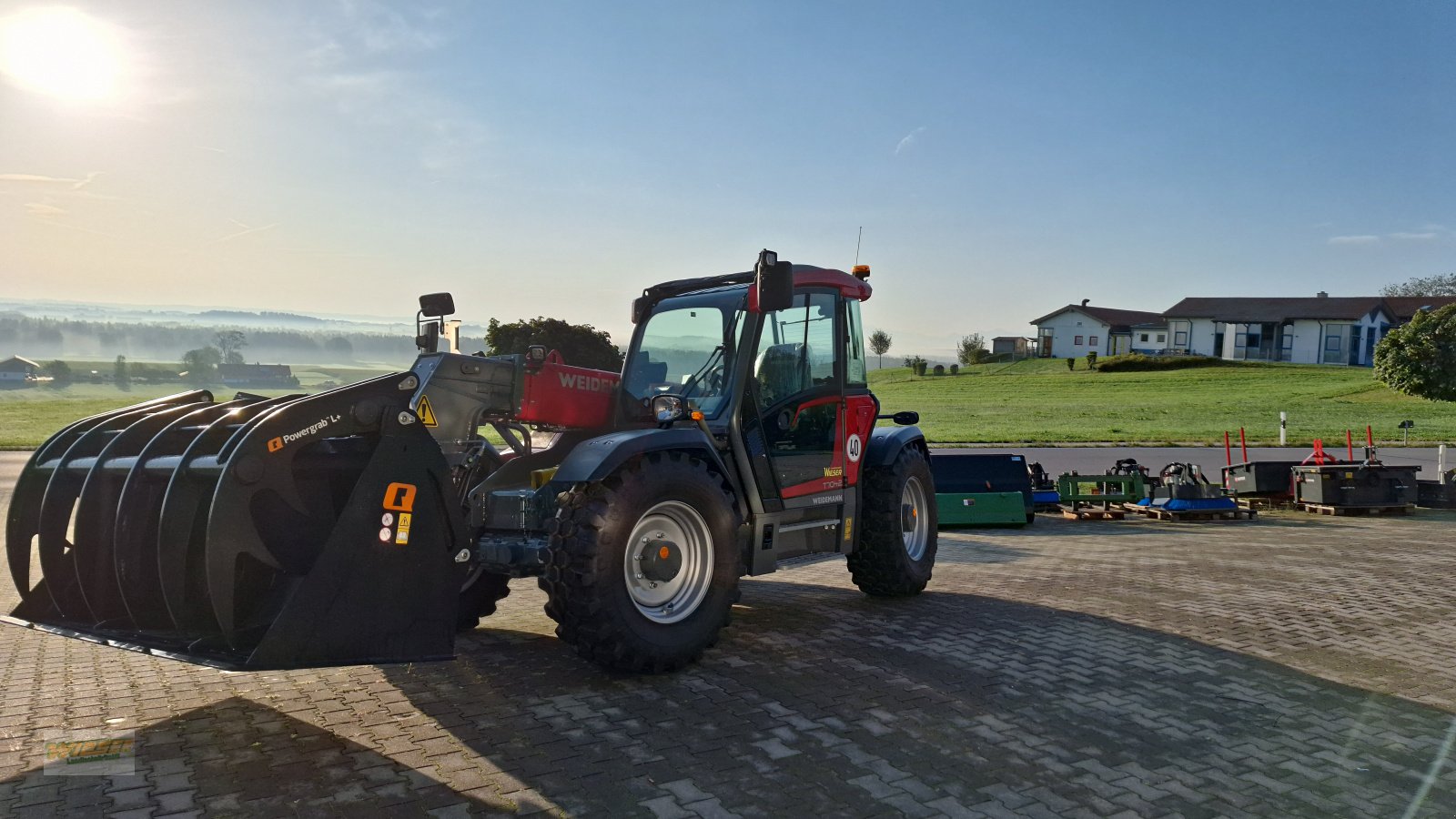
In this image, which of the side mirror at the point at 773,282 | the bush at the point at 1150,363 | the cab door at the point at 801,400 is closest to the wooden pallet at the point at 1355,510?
the cab door at the point at 801,400

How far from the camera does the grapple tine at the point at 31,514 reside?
481 cm

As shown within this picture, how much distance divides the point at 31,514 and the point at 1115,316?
86.8 m

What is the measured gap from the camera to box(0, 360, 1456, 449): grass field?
31.4 metres

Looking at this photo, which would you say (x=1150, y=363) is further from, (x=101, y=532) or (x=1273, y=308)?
(x=101, y=532)

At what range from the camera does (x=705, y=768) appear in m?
4.10

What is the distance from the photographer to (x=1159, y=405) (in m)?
44.6

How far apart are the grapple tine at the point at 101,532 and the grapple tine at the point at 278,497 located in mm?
739

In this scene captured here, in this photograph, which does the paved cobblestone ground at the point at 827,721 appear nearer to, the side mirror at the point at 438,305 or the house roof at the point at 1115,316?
the side mirror at the point at 438,305

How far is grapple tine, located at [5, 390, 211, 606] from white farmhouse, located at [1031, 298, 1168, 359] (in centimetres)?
8022

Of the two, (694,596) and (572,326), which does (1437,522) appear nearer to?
Result: (694,596)

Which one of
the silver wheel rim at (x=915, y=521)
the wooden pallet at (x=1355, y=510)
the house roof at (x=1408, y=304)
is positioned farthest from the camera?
the house roof at (x=1408, y=304)

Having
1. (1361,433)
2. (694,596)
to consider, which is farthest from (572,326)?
(1361,433)

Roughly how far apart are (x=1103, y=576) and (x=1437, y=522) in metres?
7.64

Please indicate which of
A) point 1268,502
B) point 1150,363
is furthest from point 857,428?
point 1150,363
